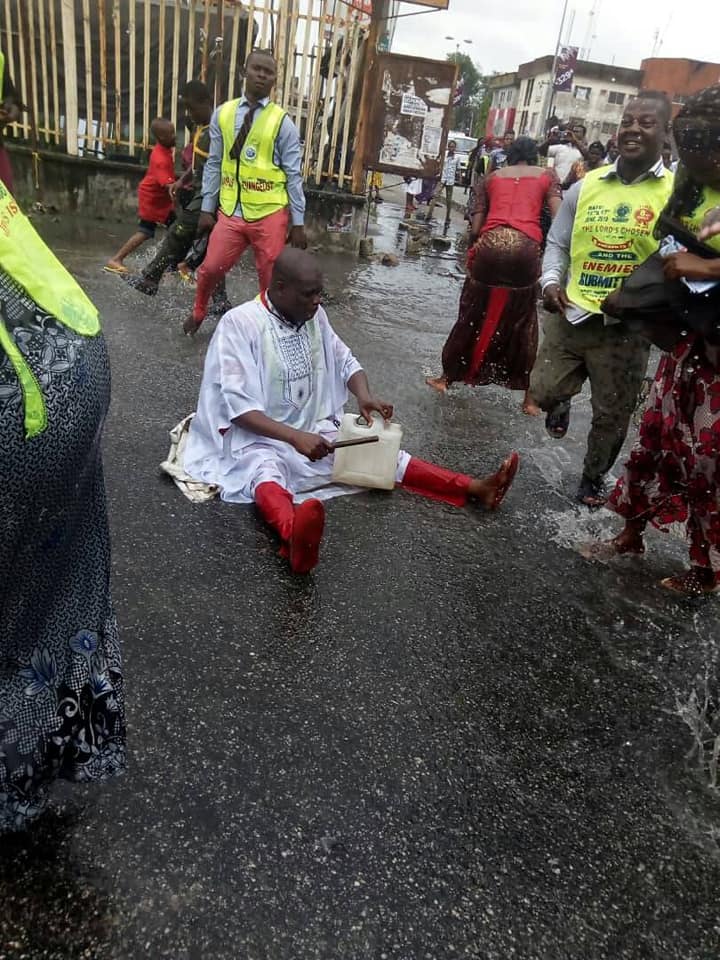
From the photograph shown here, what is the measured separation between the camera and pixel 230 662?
8.20 feet

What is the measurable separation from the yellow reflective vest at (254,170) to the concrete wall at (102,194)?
4.29 metres

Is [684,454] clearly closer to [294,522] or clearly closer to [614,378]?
A: [614,378]

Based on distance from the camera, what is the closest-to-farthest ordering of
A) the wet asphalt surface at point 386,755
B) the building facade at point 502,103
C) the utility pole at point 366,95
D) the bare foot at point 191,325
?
the wet asphalt surface at point 386,755 → the bare foot at point 191,325 → the utility pole at point 366,95 → the building facade at point 502,103

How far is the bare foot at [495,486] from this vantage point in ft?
12.0

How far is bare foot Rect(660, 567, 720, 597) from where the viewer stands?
3250mm

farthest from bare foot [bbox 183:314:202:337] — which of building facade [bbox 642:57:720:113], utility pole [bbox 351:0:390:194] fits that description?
building facade [bbox 642:57:720:113]

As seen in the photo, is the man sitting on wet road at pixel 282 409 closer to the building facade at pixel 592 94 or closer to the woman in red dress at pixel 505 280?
the woman in red dress at pixel 505 280

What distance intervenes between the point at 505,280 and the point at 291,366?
2.19m

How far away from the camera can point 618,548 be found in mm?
3555

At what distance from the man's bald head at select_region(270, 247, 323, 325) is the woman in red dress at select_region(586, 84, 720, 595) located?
4.85 feet

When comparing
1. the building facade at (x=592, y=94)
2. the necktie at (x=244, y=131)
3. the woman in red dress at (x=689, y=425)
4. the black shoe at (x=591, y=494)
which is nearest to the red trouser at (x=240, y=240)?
the necktie at (x=244, y=131)

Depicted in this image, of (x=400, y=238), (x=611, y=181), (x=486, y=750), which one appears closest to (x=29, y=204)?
(x=400, y=238)

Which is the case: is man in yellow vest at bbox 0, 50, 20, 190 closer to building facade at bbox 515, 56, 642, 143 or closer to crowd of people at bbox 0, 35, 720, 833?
crowd of people at bbox 0, 35, 720, 833

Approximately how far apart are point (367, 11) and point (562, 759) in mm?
9129
